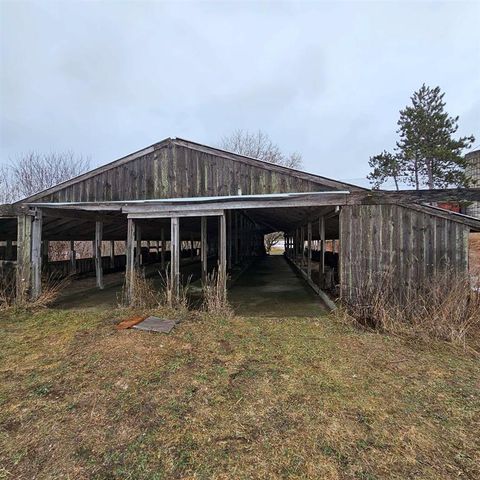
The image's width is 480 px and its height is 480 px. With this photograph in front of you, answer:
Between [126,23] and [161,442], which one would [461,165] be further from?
[161,442]

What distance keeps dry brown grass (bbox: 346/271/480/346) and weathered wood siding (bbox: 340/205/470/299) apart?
0.14 meters

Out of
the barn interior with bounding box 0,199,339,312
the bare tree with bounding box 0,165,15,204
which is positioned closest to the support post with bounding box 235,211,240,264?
the barn interior with bounding box 0,199,339,312

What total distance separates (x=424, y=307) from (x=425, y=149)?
78.2 ft

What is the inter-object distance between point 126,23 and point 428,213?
506 inches

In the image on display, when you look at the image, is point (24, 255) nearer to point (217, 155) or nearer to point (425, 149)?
point (217, 155)

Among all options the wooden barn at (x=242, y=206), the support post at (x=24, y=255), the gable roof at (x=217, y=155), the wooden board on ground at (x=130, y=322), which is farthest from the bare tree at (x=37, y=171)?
the wooden board on ground at (x=130, y=322)

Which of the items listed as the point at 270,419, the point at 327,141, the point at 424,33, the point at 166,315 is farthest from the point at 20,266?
the point at 327,141

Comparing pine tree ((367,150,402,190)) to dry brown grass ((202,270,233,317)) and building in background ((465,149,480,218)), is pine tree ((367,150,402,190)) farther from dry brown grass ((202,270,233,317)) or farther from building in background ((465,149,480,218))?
dry brown grass ((202,270,233,317))

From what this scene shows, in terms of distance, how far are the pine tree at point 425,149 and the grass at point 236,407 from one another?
2406cm

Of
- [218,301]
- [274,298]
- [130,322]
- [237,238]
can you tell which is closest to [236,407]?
[218,301]

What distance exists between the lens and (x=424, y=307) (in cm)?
550

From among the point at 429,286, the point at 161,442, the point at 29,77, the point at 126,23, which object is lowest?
the point at 161,442

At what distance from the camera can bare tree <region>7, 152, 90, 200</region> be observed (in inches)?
861

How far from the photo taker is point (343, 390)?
3.44 m
